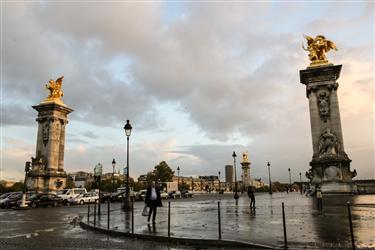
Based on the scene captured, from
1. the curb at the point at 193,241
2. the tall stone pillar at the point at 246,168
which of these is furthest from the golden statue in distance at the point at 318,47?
the tall stone pillar at the point at 246,168

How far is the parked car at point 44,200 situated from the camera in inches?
1551

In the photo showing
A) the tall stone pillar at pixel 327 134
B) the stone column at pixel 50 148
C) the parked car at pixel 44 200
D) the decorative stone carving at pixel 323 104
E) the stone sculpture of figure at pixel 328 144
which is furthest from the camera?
the stone column at pixel 50 148

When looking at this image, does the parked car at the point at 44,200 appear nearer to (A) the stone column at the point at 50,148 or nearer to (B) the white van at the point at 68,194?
(B) the white van at the point at 68,194

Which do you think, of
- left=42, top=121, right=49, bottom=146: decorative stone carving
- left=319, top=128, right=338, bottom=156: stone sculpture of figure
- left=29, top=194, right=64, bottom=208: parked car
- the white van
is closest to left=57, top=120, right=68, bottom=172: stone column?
left=42, top=121, right=49, bottom=146: decorative stone carving

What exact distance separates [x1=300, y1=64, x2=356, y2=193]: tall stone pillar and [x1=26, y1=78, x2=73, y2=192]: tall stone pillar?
39161mm

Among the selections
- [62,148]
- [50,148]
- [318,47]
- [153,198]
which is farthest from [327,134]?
[62,148]

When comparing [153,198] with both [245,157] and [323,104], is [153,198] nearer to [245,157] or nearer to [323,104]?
[323,104]

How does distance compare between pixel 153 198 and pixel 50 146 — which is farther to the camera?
pixel 50 146

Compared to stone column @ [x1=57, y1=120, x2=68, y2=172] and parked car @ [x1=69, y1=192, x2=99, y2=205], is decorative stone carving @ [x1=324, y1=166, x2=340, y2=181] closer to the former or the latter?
parked car @ [x1=69, y1=192, x2=99, y2=205]

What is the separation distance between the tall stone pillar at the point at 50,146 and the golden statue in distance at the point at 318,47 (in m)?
40.4

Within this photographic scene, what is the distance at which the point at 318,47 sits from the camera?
4591 centimetres

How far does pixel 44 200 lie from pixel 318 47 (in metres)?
37.8

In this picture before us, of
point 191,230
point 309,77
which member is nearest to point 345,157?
point 309,77

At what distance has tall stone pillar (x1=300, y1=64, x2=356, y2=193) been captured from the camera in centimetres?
3925
